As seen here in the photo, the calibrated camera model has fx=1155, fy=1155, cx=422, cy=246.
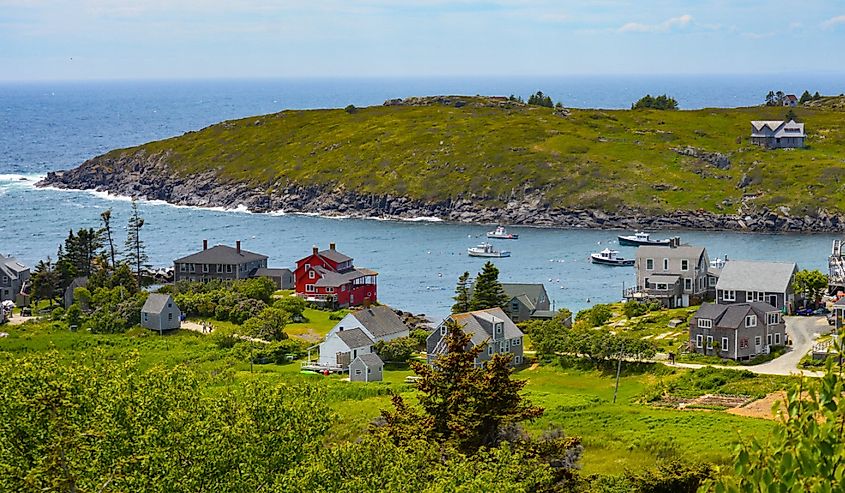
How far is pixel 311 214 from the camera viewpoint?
12369 centimetres

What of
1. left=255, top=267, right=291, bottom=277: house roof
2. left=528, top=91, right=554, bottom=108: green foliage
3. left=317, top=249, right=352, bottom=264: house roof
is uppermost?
left=528, top=91, right=554, bottom=108: green foliage

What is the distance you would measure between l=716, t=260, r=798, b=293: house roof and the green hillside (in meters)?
45.9

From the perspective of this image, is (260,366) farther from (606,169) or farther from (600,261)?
(606,169)

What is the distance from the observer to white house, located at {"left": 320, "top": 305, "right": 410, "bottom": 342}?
57.3 meters

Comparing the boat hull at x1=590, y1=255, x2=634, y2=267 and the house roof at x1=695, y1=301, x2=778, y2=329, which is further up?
the house roof at x1=695, y1=301, x2=778, y2=329

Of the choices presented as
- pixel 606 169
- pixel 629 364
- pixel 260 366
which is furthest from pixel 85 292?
pixel 606 169

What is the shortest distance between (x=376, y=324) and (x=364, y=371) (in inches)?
287

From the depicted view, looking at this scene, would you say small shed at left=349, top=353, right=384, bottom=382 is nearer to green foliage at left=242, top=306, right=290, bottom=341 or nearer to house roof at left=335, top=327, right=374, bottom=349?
house roof at left=335, top=327, right=374, bottom=349

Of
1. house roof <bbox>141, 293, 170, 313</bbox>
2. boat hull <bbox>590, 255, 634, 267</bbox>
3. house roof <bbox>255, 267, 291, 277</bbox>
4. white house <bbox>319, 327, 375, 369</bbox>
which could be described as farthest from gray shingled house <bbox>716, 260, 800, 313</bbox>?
A: house roof <bbox>141, 293, 170, 313</bbox>

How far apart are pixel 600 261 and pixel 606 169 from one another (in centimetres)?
2923

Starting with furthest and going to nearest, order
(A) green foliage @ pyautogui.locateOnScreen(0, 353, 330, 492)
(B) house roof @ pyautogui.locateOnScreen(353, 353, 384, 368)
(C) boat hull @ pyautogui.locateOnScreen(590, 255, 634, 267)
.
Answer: (C) boat hull @ pyautogui.locateOnScreen(590, 255, 634, 267), (B) house roof @ pyautogui.locateOnScreen(353, 353, 384, 368), (A) green foliage @ pyautogui.locateOnScreen(0, 353, 330, 492)

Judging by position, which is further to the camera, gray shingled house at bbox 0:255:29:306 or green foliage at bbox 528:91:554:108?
green foliage at bbox 528:91:554:108

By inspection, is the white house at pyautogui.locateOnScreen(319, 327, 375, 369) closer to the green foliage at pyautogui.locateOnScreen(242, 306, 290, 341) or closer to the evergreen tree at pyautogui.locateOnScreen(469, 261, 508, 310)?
the green foliage at pyautogui.locateOnScreen(242, 306, 290, 341)

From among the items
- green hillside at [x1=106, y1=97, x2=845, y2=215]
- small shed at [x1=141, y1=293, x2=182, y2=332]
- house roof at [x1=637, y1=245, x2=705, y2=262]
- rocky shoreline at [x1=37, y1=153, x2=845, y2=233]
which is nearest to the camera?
small shed at [x1=141, y1=293, x2=182, y2=332]
